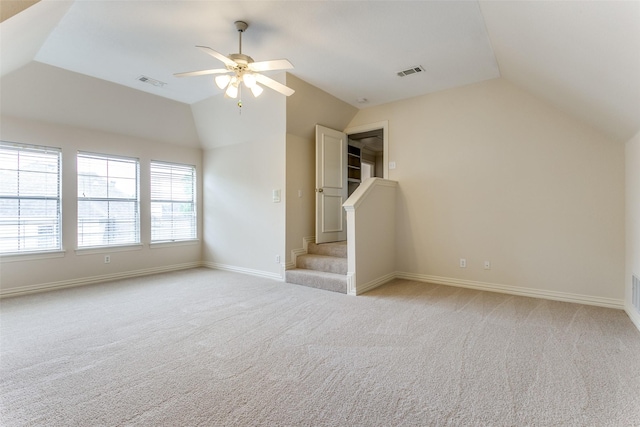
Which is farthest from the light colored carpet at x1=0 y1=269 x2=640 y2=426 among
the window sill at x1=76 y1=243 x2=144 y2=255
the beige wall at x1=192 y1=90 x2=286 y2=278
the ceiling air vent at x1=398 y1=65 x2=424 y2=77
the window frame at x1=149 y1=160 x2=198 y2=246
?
the ceiling air vent at x1=398 y1=65 x2=424 y2=77

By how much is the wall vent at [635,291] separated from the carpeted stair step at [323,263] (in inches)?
125

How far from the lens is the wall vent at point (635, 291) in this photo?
295 centimetres

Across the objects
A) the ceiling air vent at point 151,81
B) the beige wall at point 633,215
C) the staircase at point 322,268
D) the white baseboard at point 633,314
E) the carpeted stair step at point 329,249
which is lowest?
the white baseboard at point 633,314

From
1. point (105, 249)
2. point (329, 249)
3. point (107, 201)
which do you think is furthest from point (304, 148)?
point (105, 249)

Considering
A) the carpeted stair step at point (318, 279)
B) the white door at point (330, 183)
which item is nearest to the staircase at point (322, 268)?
the carpeted stair step at point (318, 279)

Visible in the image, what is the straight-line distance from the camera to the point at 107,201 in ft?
16.4

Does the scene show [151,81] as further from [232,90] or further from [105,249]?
[105,249]

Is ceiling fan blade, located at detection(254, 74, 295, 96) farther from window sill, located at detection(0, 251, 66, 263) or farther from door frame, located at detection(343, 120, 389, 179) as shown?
window sill, located at detection(0, 251, 66, 263)

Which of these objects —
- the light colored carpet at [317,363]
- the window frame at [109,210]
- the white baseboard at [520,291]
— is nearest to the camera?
the light colored carpet at [317,363]

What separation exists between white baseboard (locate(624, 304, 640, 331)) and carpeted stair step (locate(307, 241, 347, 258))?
3369mm

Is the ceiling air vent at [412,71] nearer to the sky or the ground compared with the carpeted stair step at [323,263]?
nearer to the sky

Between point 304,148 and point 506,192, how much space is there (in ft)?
10.5

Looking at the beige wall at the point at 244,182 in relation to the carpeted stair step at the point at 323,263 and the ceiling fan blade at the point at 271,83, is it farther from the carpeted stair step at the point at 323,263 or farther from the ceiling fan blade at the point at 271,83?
the ceiling fan blade at the point at 271,83

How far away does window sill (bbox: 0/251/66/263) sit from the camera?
401 cm
